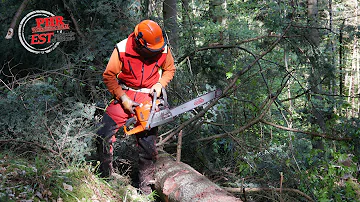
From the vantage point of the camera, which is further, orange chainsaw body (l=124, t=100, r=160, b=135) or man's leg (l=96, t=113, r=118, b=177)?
man's leg (l=96, t=113, r=118, b=177)

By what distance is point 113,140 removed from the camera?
4.15 meters

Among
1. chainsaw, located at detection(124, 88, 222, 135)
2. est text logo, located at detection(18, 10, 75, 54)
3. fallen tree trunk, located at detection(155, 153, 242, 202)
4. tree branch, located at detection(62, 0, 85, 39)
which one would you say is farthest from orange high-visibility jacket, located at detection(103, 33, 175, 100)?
est text logo, located at detection(18, 10, 75, 54)

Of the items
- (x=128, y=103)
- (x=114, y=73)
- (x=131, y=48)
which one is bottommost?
(x=128, y=103)

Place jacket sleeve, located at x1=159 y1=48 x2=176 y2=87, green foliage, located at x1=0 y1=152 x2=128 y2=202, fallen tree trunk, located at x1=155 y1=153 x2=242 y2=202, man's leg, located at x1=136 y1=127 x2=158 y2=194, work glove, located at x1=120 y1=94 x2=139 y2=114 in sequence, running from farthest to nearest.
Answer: jacket sleeve, located at x1=159 y1=48 x2=176 y2=87
man's leg, located at x1=136 y1=127 x2=158 y2=194
work glove, located at x1=120 y1=94 x2=139 y2=114
fallen tree trunk, located at x1=155 y1=153 x2=242 y2=202
green foliage, located at x1=0 y1=152 x2=128 y2=202

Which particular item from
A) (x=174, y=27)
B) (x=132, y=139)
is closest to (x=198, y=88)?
(x=174, y=27)

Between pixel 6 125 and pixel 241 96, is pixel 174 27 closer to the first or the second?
pixel 241 96

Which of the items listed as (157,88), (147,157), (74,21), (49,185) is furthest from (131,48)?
(74,21)

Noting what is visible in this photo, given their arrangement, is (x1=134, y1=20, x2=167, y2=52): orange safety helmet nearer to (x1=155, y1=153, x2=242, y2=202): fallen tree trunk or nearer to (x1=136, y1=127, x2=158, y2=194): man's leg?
(x1=136, y1=127, x2=158, y2=194): man's leg

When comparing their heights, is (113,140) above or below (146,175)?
above

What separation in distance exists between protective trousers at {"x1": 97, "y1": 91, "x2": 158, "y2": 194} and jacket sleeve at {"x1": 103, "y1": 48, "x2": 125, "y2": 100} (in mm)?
181

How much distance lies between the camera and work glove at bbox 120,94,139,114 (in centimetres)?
387

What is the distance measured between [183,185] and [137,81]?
138 cm

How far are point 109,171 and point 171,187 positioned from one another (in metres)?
0.97

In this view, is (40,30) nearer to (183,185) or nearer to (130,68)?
(130,68)
